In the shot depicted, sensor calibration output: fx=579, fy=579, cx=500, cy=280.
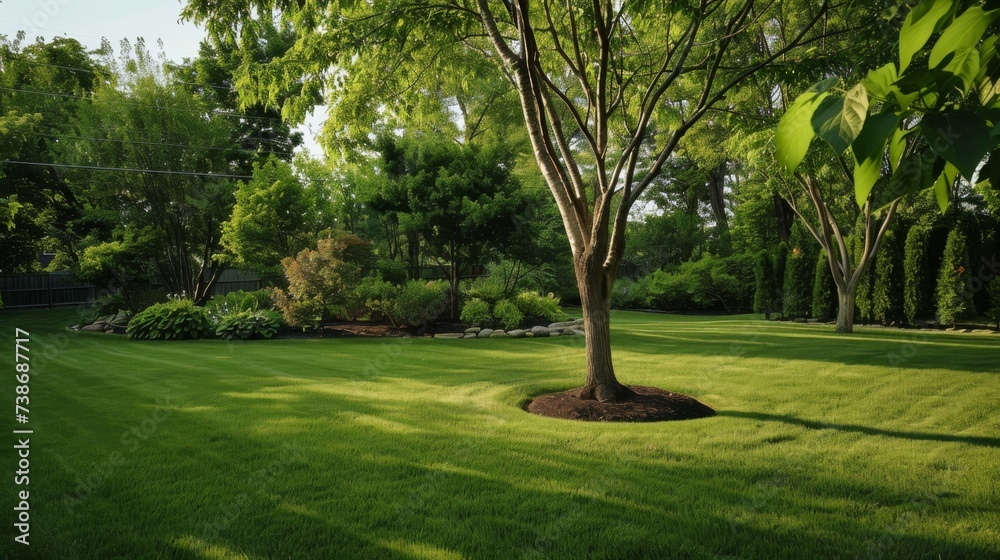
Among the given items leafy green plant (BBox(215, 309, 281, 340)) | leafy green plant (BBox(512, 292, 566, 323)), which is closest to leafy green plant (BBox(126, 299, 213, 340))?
leafy green plant (BBox(215, 309, 281, 340))

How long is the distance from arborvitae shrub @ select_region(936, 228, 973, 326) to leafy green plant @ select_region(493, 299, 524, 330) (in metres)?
9.24

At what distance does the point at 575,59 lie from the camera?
718 cm

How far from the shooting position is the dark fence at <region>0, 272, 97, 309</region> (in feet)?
68.4

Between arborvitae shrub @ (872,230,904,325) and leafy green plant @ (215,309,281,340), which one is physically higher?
arborvitae shrub @ (872,230,904,325)

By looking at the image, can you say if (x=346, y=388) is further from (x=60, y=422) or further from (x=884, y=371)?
(x=884, y=371)

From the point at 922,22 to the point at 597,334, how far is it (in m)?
5.26

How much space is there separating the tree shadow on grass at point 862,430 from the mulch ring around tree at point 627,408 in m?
0.36

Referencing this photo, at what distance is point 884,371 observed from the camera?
7840 millimetres

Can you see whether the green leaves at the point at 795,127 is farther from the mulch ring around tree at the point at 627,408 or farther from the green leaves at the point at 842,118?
the mulch ring around tree at the point at 627,408

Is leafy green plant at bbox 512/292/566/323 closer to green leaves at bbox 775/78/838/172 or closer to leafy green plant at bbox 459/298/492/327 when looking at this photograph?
leafy green plant at bbox 459/298/492/327

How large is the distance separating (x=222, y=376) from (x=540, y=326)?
24.6 ft

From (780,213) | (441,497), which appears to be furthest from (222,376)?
(780,213)

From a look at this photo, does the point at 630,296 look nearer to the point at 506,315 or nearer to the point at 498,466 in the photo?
the point at 506,315

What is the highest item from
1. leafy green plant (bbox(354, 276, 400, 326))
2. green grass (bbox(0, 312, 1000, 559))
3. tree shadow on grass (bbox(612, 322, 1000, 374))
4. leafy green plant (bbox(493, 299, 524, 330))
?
leafy green plant (bbox(354, 276, 400, 326))
